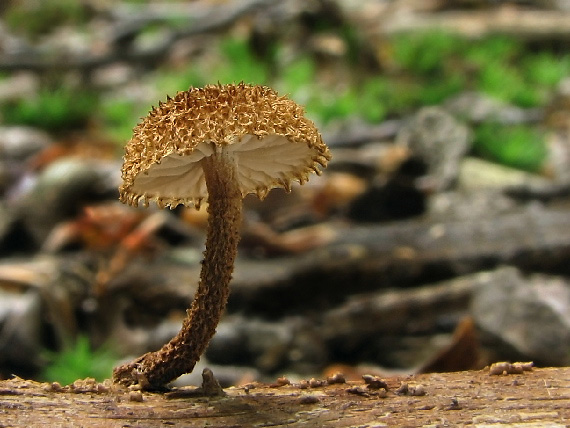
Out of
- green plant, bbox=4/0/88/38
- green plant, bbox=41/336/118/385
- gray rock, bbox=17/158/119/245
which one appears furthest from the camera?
green plant, bbox=4/0/88/38

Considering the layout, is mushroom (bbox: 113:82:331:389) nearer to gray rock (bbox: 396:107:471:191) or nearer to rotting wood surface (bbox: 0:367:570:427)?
rotting wood surface (bbox: 0:367:570:427)

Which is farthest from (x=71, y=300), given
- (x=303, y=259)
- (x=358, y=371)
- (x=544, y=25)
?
(x=544, y=25)

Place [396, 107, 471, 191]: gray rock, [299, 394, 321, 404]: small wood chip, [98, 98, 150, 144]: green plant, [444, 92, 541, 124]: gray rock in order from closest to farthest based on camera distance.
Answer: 1. [299, 394, 321, 404]: small wood chip
2. [396, 107, 471, 191]: gray rock
3. [98, 98, 150, 144]: green plant
4. [444, 92, 541, 124]: gray rock

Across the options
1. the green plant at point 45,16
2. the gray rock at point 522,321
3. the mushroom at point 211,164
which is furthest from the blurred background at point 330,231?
the green plant at point 45,16

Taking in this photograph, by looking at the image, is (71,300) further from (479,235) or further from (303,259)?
(479,235)

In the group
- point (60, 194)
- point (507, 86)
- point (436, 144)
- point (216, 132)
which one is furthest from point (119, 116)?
point (216, 132)

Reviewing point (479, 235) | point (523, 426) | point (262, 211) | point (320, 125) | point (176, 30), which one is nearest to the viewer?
point (523, 426)

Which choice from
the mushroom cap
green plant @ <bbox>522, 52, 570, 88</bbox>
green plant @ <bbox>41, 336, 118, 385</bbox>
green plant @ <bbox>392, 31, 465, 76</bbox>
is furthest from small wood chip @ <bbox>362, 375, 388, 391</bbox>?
green plant @ <bbox>522, 52, 570, 88</bbox>
